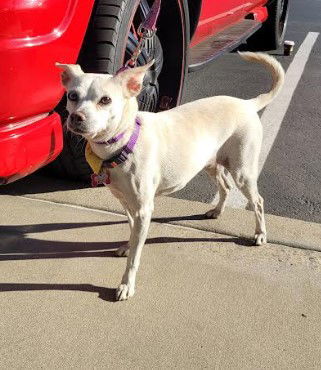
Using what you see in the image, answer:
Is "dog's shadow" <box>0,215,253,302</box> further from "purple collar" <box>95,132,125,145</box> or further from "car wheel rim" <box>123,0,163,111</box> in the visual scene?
"car wheel rim" <box>123,0,163,111</box>

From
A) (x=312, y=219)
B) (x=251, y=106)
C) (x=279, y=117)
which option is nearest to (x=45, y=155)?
(x=251, y=106)

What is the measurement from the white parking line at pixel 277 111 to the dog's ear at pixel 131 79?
1.42 m

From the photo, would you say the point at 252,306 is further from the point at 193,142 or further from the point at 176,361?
the point at 193,142

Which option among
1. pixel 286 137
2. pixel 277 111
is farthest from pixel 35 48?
pixel 277 111

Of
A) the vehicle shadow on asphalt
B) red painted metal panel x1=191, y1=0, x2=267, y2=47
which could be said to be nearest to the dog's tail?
the vehicle shadow on asphalt

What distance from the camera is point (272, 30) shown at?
771 cm

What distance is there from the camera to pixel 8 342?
2.24 metres

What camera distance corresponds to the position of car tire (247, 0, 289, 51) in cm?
756

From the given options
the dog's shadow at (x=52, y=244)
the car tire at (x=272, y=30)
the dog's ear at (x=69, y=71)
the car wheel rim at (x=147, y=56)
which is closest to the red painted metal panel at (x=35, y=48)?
the dog's ear at (x=69, y=71)

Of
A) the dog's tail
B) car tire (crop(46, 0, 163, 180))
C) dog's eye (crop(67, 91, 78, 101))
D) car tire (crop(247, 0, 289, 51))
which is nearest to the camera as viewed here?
dog's eye (crop(67, 91, 78, 101))

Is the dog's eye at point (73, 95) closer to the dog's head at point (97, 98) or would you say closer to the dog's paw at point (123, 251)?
the dog's head at point (97, 98)

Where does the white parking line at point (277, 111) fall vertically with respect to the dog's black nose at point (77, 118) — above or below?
below

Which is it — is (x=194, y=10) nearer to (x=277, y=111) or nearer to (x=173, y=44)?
(x=173, y=44)

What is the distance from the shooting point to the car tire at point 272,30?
756cm
